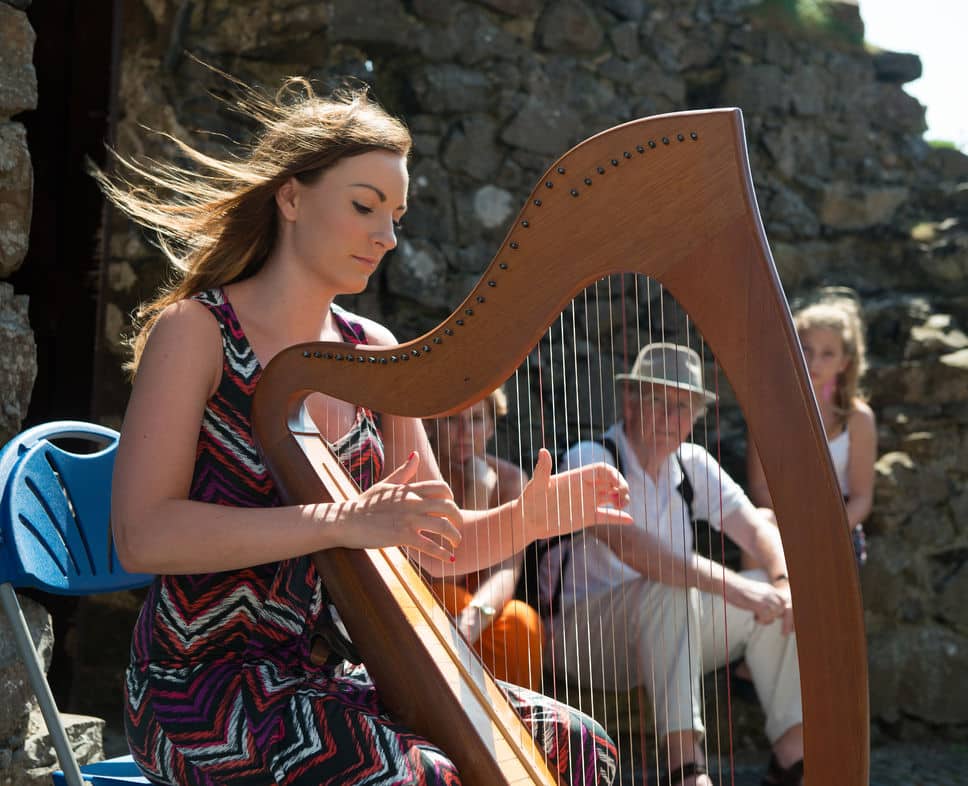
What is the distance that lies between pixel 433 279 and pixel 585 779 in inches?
94.8

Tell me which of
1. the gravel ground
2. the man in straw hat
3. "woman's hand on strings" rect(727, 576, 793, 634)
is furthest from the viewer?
the gravel ground

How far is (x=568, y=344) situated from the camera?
3852 mm

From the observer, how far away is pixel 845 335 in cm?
344

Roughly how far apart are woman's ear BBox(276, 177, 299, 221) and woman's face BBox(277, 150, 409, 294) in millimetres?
16

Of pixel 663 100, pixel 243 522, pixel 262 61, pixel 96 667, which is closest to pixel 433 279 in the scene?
pixel 262 61

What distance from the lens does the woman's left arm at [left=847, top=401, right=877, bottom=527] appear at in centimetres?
350

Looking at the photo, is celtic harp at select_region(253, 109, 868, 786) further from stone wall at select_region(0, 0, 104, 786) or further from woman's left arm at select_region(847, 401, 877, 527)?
woman's left arm at select_region(847, 401, 877, 527)

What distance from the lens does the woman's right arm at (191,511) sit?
133cm

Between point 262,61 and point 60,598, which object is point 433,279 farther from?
point 60,598

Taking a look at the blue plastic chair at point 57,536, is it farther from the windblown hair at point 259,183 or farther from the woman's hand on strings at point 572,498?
the woman's hand on strings at point 572,498

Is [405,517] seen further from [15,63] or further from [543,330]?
[15,63]

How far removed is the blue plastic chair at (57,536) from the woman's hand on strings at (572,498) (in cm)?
57

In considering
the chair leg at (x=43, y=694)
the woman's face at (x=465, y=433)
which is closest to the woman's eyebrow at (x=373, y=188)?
the chair leg at (x=43, y=694)

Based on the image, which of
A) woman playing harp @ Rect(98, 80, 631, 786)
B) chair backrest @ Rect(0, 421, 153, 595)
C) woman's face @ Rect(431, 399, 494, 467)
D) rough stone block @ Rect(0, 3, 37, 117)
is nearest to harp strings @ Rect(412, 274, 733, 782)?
woman's face @ Rect(431, 399, 494, 467)
